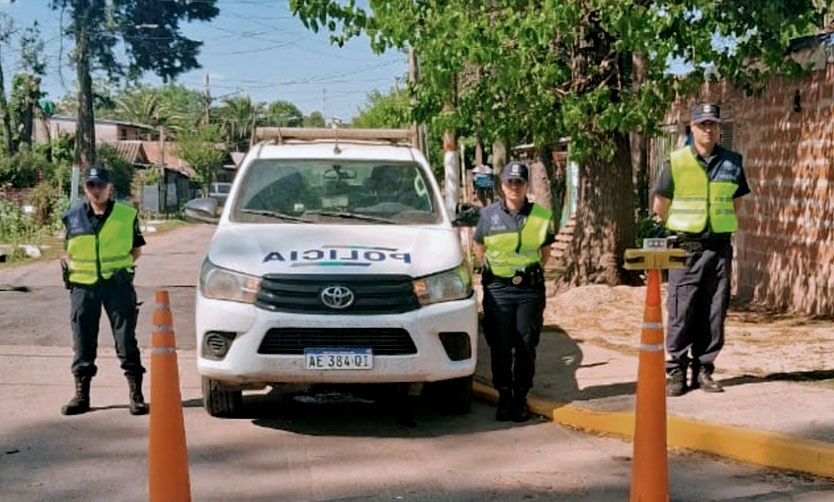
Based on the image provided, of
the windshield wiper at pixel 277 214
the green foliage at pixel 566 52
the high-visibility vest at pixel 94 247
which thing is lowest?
the high-visibility vest at pixel 94 247

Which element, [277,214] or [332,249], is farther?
[277,214]

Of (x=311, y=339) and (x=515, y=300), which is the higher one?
(x=515, y=300)

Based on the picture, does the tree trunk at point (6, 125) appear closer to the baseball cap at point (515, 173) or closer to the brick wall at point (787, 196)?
the brick wall at point (787, 196)

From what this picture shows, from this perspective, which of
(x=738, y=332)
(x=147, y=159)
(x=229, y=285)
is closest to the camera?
(x=229, y=285)

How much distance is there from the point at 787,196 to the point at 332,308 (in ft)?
23.9

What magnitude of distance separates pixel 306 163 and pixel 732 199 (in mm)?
3160

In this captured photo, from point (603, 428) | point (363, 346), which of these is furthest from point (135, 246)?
point (603, 428)

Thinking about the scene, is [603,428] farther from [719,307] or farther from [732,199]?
[732,199]

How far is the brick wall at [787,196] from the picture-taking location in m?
11.0

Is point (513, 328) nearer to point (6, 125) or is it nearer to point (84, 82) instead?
point (84, 82)

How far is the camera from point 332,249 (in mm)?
6793

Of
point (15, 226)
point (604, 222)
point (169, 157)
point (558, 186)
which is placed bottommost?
point (15, 226)

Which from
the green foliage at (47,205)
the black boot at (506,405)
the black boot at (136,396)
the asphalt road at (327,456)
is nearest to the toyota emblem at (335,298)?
the asphalt road at (327,456)

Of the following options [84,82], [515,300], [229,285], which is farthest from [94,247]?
[84,82]
